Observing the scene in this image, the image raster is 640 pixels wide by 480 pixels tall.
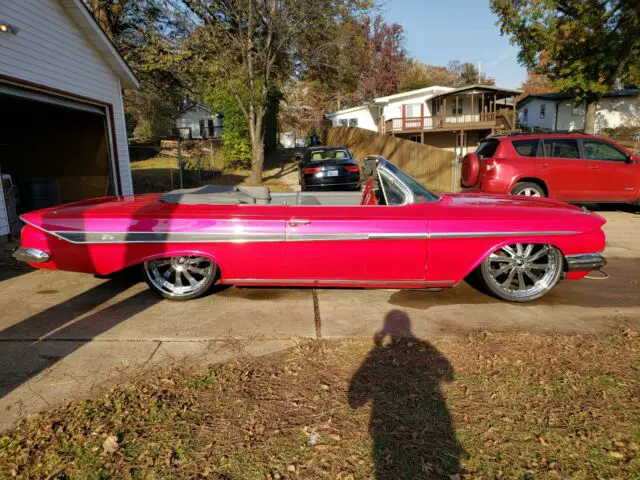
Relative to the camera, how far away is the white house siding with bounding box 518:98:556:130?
3897 cm

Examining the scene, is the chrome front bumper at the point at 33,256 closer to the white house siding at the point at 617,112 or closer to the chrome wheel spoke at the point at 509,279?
the chrome wheel spoke at the point at 509,279

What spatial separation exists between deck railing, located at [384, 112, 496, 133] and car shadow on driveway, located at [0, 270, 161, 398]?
102ft

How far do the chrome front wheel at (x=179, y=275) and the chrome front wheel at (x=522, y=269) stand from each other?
2804 millimetres

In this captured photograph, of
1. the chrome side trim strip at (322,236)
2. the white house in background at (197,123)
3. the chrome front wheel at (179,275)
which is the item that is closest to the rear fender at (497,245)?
the chrome side trim strip at (322,236)

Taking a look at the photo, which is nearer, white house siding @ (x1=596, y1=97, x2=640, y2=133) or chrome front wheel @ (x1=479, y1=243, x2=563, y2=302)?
chrome front wheel @ (x1=479, y1=243, x2=563, y2=302)

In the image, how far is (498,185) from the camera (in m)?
8.93

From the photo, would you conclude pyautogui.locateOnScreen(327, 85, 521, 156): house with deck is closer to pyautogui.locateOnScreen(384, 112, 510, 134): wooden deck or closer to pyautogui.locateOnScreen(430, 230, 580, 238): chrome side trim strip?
pyautogui.locateOnScreen(384, 112, 510, 134): wooden deck

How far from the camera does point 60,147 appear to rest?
1238 centimetres

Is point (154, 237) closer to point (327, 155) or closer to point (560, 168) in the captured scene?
point (560, 168)

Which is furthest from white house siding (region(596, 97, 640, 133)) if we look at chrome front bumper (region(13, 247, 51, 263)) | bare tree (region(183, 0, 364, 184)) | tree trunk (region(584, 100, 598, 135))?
chrome front bumper (region(13, 247, 51, 263))

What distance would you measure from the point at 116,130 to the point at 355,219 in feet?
31.2

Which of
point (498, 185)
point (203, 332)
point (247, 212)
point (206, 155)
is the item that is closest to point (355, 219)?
point (247, 212)

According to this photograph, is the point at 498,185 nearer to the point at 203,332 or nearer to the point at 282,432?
the point at 203,332

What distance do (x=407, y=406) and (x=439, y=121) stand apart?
33.2 meters
